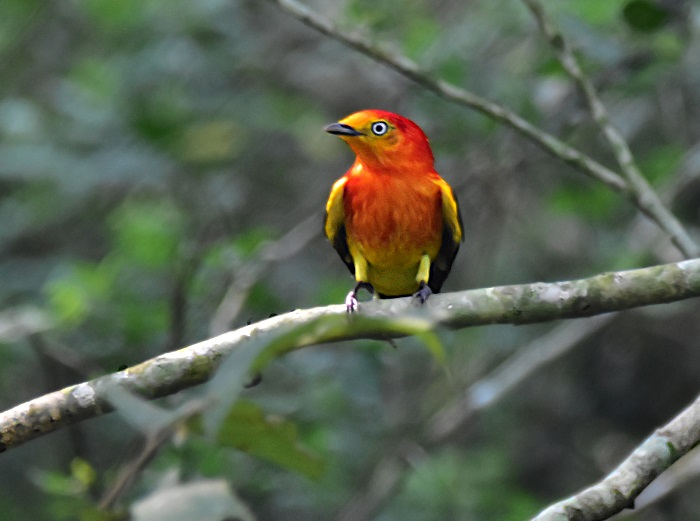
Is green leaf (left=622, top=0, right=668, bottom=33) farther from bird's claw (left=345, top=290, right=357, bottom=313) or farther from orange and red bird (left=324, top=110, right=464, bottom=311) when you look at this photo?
bird's claw (left=345, top=290, right=357, bottom=313)

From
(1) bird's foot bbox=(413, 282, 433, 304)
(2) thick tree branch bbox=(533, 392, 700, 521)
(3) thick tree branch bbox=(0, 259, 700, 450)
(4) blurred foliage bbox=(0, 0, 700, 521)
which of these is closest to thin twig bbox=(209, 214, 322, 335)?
(4) blurred foliage bbox=(0, 0, 700, 521)

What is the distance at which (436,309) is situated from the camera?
112 inches

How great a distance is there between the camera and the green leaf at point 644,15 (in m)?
4.43

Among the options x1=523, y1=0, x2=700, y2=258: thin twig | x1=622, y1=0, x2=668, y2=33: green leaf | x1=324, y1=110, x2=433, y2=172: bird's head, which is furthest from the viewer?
x1=324, y1=110, x2=433, y2=172: bird's head

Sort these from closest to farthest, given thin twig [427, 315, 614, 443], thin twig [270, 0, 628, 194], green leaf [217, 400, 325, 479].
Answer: green leaf [217, 400, 325, 479], thin twig [270, 0, 628, 194], thin twig [427, 315, 614, 443]

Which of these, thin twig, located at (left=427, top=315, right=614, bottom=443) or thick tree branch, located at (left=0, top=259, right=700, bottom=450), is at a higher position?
thick tree branch, located at (left=0, top=259, right=700, bottom=450)

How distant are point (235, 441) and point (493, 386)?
416 cm

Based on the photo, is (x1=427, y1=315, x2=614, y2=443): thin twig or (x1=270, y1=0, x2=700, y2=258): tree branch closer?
(x1=270, y1=0, x2=700, y2=258): tree branch

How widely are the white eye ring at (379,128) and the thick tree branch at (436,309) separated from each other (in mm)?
1408

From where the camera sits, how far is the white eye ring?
467cm

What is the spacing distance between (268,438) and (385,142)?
2899 mm

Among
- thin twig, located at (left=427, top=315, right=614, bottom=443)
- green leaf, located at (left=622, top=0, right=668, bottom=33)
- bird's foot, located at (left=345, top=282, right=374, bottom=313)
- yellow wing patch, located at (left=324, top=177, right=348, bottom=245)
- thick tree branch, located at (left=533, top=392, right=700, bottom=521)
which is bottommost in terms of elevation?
thin twig, located at (left=427, top=315, right=614, bottom=443)

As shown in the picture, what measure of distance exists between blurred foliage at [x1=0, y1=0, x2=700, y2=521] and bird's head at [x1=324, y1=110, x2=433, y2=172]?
0.41 m

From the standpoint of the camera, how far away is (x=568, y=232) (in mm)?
7559
